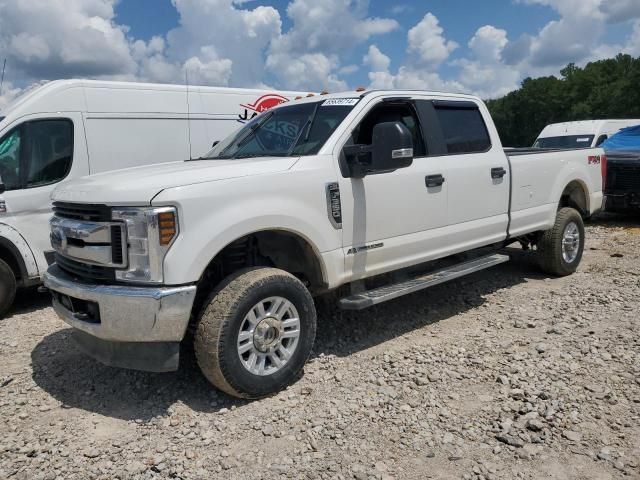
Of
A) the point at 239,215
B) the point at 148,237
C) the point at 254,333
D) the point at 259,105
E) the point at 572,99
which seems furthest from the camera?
the point at 572,99

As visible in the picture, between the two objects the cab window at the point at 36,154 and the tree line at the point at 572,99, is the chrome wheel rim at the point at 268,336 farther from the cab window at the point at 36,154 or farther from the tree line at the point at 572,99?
the tree line at the point at 572,99

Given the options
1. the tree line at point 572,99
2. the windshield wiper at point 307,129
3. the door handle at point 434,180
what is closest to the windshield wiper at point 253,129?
the windshield wiper at point 307,129

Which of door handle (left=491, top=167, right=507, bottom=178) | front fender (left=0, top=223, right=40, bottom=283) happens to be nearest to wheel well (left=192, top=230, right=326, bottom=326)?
door handle (left=491, top=167, right=507, bottom=178)

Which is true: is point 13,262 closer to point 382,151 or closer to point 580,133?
point 382,151

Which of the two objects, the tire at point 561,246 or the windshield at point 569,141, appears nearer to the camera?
the tire at point 561,246

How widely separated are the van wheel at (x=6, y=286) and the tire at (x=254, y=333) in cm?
309

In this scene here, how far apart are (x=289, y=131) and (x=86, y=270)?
191 cm

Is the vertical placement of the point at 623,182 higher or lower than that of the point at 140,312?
higher

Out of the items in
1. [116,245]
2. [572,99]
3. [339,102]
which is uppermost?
[572,99]

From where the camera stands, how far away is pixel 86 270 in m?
3.54

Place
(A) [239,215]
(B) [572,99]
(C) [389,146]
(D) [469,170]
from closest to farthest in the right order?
(A) [239,215], (C) [389,146], (D) [469,170], (B) [572,99]

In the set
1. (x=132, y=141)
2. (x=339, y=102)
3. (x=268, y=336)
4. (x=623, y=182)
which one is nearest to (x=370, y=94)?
(x=339, y=102)

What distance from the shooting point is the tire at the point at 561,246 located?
21.0 feet

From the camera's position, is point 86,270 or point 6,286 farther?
point 6,286
